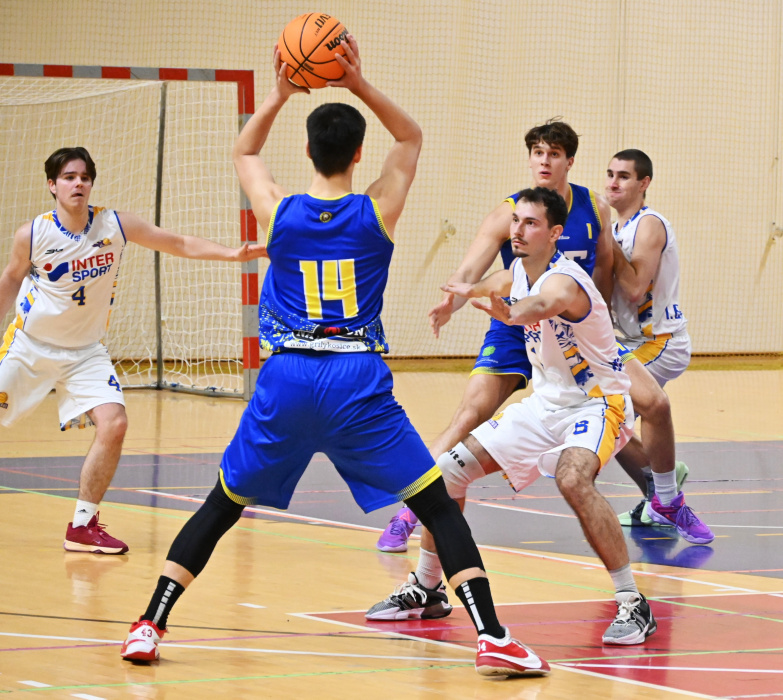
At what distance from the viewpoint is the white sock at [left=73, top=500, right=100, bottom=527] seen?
5961 mm

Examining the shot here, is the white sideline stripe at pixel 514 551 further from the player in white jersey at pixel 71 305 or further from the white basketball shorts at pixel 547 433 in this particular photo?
the player in white jersey at pixel 71 305

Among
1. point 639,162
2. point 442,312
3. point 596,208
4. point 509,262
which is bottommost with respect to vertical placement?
point 442,312

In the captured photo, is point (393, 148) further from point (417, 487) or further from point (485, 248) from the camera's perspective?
point (485, 248)

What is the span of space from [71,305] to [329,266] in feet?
8.69

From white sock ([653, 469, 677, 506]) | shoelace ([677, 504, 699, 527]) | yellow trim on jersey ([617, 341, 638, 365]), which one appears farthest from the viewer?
white sock ([653, 469, 677, 506])

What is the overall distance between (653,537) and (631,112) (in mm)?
12574

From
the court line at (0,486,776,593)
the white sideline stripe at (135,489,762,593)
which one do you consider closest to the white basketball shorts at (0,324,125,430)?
the court line at (0,486,776,593)

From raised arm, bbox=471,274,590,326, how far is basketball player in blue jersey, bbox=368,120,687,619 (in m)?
0.96

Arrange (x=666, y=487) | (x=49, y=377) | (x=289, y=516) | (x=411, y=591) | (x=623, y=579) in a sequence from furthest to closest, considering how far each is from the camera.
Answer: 1. (x=289, y=516)
2. (x=666, y=487)
3. (x=49, y=377)
4. (x=411, y=591)
5. (x=623, y=579)

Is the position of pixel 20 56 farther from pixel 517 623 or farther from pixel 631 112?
pixel 517 623

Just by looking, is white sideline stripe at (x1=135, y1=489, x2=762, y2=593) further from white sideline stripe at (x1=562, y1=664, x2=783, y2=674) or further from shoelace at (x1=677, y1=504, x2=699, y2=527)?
white sideline stripe at (x1=562, y1=664, x2=783, y2=674)

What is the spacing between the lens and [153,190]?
15.6 m

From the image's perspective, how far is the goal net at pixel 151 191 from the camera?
15.4 metres

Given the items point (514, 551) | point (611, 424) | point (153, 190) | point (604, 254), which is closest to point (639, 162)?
point (604, 254)
